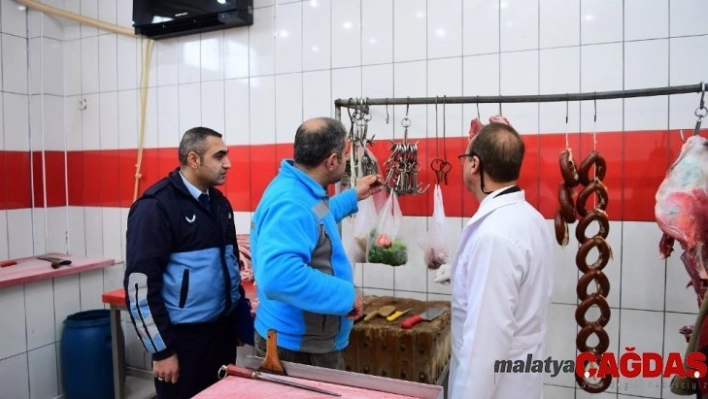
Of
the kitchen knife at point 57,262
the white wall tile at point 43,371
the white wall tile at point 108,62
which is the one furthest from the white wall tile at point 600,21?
the white wall tile at point 43,371

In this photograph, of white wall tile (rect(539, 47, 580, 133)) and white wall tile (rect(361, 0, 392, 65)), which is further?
white wall tile (rect(361, 0, 392, 65))

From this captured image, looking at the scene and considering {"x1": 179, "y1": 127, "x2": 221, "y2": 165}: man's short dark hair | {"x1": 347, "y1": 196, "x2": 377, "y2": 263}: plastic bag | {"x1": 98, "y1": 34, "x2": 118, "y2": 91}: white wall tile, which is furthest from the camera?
{"x1": 98, "y1": 34, "x2": 118, "y2": 91}: white wall tile

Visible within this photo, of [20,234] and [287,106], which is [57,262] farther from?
[287,106]

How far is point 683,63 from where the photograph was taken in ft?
7.88

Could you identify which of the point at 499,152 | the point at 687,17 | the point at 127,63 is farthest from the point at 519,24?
the point at 127,63

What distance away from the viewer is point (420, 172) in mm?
2938

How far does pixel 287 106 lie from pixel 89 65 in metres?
1.94

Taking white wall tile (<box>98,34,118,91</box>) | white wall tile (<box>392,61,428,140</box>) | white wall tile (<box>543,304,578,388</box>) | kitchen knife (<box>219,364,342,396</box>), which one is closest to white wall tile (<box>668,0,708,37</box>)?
white wall tile (<box>392,61,428,140</box>)

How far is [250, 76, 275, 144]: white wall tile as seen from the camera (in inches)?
132

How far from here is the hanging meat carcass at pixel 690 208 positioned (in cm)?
200

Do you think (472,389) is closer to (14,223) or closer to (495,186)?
(495,186)

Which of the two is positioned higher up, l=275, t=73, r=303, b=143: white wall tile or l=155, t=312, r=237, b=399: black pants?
l=275, t=73, r=303, b=143: white wall tile

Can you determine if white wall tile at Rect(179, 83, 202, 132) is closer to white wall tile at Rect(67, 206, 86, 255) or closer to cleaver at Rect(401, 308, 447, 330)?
white wall tile at Rect(67, 206, 86, 255)

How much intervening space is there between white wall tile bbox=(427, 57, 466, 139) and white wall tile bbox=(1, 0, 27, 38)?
3.27 metres
